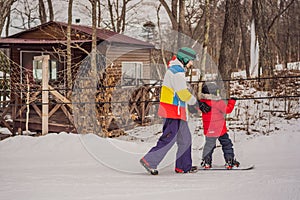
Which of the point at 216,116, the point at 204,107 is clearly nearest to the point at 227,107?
the point at 216,116

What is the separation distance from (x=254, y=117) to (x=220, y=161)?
4733 mm

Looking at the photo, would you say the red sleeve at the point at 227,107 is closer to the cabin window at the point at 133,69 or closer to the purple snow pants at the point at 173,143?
the purple snow pants at the point at 173,143

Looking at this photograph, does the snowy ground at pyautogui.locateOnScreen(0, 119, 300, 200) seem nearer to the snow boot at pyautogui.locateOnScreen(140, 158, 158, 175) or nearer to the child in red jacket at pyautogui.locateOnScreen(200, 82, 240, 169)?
the snow boot at pyautogui.locateOnScreen(140, 158, 158, 175)

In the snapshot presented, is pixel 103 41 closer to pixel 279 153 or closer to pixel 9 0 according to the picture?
pixel 9 0

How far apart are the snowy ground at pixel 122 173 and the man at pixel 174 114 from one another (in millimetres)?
265

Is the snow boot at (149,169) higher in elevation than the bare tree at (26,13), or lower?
lower

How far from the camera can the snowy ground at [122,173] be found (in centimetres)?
440

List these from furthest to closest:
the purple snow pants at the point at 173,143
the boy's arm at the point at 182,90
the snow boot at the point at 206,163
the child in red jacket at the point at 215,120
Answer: the snow boot at the point at 206,163 → the child in red jacket at the point at 215,120 → the purple snow pants at the point at 173,143 → the boy's arm at the point at 182,90

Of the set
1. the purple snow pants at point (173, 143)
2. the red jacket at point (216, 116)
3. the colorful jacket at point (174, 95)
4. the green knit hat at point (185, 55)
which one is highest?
the green knit hat at point (185, 55)

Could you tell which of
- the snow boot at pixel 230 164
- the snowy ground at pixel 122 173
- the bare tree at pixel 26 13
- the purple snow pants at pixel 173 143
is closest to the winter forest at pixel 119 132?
the snowy ground at pixel 122 173

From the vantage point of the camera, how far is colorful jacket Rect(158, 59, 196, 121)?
216 inches

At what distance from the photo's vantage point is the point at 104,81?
11.5 m

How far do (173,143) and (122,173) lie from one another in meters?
0.78

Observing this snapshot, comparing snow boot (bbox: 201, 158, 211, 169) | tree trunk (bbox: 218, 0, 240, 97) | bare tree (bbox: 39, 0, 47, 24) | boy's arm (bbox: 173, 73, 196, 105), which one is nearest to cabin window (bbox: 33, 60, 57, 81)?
tree trunk (bbox: 218, 0, 240, 97)
